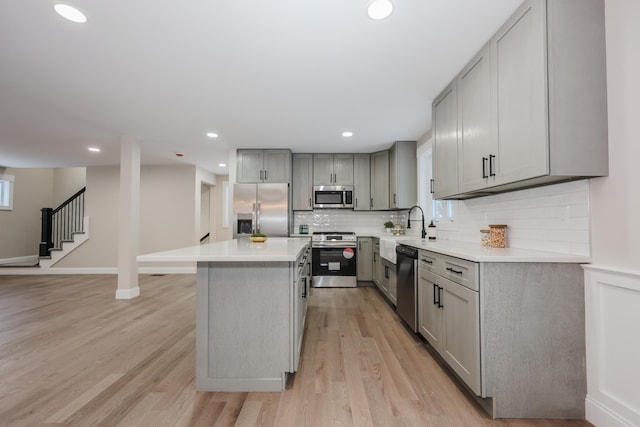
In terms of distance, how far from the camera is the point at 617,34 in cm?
147

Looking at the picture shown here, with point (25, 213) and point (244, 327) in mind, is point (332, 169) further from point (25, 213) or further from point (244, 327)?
point (25, 213)

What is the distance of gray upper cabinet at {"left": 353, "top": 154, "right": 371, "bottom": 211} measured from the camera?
5.23 metres

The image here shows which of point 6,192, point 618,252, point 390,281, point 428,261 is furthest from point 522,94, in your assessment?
point 6,192

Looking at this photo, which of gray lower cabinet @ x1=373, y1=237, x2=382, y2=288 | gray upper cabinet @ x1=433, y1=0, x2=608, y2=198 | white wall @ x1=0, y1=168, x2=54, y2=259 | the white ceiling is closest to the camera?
gray upper cabinet @ x1=433, y1=0, x2=608, y2=198

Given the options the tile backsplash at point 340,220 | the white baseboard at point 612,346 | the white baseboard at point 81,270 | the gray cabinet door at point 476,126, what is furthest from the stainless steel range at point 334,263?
the white baseboard at point 612,346

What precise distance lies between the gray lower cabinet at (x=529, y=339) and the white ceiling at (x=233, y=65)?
1591 millimetres

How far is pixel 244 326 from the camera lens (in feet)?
6.29

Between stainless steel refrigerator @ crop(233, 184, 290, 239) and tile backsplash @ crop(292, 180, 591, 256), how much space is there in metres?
2.56

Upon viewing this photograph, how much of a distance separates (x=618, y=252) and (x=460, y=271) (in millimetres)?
743

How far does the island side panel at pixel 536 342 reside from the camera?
63.5 inches

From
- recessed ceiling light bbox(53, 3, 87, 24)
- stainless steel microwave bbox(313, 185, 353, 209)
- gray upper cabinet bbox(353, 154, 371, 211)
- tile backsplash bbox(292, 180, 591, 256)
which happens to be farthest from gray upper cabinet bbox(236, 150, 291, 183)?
recessed ceiling light bbox(53, 3, 87, 24)

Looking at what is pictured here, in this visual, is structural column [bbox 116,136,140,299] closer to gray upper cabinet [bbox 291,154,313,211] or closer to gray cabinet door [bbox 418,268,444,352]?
gray upper cabinet [bbox 291,154,313,211]

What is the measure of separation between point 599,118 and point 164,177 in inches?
279

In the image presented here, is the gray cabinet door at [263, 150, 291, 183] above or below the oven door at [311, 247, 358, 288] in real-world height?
above
